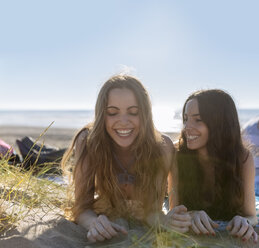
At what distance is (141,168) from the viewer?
9.70ft

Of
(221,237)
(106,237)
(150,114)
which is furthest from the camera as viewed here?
(150,114)

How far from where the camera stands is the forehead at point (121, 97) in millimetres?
2777

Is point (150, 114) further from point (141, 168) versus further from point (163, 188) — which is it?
point (163, 188)

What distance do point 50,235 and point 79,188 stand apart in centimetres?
60

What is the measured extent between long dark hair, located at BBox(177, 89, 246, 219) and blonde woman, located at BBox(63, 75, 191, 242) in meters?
0.39

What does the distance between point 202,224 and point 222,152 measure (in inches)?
33.2

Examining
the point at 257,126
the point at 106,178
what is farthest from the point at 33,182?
the point at 257,126

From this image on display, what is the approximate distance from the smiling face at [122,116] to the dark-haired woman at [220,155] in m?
0.48

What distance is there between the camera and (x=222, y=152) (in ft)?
9.77

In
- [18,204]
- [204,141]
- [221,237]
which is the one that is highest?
[204,141]

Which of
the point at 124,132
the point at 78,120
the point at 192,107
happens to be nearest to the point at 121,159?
the point at 124,132

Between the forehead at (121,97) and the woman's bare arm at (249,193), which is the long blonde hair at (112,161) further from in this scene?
the woman's bare arm at (249,193)

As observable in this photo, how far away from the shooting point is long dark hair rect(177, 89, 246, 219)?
2896 millimetres

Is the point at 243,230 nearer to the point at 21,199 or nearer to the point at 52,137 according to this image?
the point at 21,199
